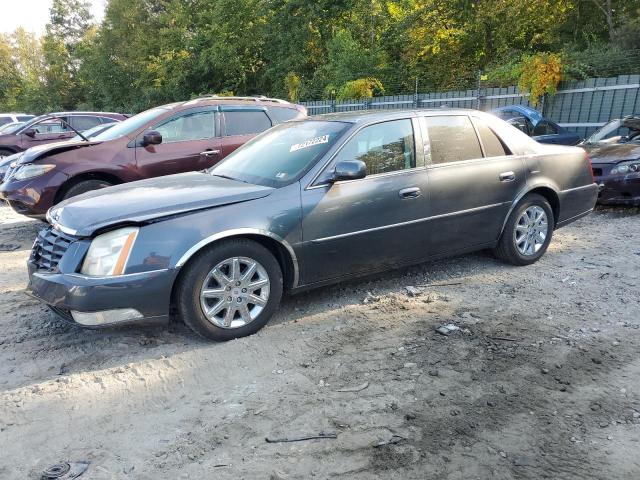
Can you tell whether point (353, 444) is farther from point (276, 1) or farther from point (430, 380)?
point (276, 1)

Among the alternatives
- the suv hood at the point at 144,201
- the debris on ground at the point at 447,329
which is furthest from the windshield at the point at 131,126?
the debris on ground at the point at 447,329

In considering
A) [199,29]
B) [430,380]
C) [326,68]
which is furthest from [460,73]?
[430,380]

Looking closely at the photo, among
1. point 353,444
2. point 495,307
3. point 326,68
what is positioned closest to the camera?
point 353,444

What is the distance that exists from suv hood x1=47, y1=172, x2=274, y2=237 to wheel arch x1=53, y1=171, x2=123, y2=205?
2.63 m

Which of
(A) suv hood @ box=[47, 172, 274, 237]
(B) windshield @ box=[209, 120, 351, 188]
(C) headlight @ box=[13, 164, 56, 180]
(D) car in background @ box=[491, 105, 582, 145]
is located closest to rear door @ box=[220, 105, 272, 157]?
(C) headlight @ box=[13, 164, 56, 180]

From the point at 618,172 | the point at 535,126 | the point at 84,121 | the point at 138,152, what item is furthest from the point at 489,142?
the point at 84,121

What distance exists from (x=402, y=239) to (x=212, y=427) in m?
2.33

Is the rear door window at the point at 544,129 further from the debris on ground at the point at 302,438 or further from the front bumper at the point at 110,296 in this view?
the debris on ground at the point at 302,438

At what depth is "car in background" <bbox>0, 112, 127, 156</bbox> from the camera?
12727 mm

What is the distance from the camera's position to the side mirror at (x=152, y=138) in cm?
673

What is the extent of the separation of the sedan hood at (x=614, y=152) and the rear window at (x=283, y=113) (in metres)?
4.52

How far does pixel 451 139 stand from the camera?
15.6 ft

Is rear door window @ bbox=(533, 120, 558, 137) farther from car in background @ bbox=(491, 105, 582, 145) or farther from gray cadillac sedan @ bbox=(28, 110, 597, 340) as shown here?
gray cadillac sedan @ bbox=(28, 110, 597, 340)

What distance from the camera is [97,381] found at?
10.8ft
